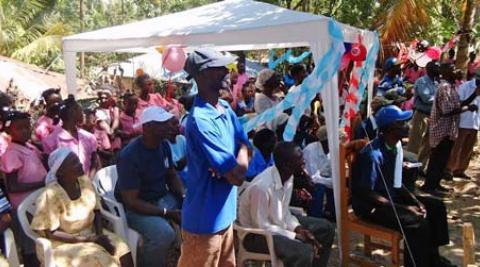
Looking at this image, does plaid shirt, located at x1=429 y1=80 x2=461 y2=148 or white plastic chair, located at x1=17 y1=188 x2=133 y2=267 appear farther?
plaid shirt, located at x1=429 y1=80 x2=461 y2=148

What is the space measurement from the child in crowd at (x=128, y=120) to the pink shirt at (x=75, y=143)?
1106mm

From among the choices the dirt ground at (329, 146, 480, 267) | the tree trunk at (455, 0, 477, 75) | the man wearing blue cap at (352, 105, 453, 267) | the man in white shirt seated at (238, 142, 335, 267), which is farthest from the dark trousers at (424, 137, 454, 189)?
the man in white shirt seated at (238, 142, 335, 267)

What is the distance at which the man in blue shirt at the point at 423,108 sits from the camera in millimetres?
6536

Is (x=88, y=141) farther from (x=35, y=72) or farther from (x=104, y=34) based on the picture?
(x=35, y=72)

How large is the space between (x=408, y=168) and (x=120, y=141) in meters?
3.22

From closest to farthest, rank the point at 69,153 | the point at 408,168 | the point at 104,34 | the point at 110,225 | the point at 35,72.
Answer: the point at 69,153 < the point at 110,225 < the point at 408,168 < the point at 104,34 < the point at 35,72

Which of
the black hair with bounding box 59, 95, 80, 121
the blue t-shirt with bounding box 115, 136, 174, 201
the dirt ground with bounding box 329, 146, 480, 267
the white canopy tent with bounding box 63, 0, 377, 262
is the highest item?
the white canopy tent with bounding box 63, 0, 377, 262

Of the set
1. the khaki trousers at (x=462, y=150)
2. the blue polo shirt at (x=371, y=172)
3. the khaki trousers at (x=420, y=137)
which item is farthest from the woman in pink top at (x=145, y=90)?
the khaki trousers at (x=462, y=150)

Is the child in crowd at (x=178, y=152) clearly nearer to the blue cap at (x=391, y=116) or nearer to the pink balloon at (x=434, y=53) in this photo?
the blue cap at (x=391, y=116)

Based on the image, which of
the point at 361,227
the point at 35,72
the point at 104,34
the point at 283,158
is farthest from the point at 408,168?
the point at 35,72

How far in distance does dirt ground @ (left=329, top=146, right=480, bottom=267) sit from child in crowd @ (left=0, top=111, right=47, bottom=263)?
2520mm

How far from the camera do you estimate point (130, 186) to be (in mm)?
3430

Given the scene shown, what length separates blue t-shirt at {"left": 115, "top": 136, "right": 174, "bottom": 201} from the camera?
11.3 feet

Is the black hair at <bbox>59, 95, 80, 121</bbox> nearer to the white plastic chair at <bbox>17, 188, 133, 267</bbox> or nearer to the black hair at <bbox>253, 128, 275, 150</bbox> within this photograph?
the white plastic chair at <bbox>17, 188, 133, 267</bbox>
